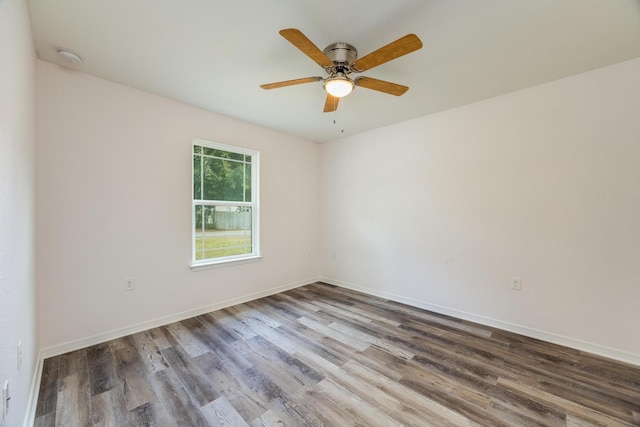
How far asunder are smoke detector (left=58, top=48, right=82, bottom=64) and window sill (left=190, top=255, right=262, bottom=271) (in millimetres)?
2130

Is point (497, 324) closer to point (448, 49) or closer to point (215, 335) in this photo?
point (448, 49)

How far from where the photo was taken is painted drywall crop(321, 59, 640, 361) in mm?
2182

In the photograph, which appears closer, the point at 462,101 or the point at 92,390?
the point at 92,390

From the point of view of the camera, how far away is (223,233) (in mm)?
3455

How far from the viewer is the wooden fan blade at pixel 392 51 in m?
1.46

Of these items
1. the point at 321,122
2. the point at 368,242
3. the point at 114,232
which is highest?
the point at 321,122

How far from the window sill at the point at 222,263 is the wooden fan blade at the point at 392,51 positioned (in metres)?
2.68

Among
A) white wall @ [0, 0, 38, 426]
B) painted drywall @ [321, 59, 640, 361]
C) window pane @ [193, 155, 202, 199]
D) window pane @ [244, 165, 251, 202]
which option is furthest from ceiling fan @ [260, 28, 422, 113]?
window pane @ [244, 165, 251, 202]

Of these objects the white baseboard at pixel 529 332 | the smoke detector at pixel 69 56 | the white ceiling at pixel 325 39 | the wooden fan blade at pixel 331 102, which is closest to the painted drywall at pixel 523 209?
the white baseboard at pixel 529 332

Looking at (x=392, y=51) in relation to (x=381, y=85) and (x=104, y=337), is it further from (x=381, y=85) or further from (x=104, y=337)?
(x=104, y=337)

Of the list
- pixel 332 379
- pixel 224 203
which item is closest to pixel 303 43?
pixel 332 379

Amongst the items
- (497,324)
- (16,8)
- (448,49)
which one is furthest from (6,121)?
(497,324)

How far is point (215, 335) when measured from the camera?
259 centimetres

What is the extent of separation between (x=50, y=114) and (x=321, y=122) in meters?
2.70
